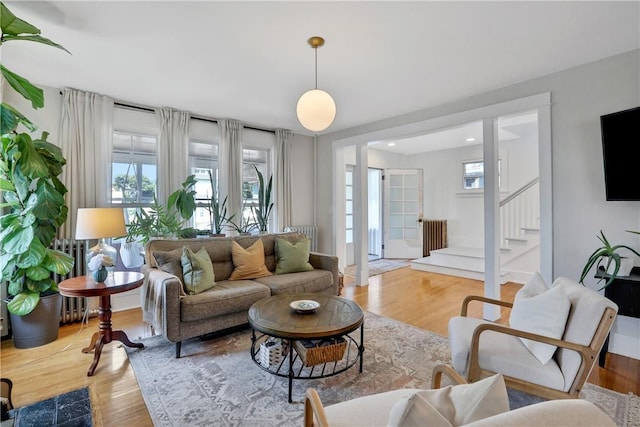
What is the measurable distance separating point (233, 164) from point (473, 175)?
5.10 meters

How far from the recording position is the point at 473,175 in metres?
6.67

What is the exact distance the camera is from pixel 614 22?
87.5 inches

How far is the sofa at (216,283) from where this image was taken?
2.56 meters

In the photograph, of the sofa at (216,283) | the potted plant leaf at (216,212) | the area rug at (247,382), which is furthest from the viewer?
the potted plant leaf at (216,212)

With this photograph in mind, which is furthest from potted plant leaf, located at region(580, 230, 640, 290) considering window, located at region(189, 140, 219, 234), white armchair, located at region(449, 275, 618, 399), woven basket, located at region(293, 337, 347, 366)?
window, located at region(189, 140, 219, 234)

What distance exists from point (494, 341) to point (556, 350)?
31cm

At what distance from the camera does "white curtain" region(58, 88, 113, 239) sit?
3395mm

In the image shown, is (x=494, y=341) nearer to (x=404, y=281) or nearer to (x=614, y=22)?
(x=614, y=22)

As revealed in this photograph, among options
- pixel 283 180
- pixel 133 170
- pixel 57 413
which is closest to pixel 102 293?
pixel 57 413

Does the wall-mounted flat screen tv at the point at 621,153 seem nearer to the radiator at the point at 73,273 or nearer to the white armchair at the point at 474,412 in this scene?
the white armchair at the point at 474,412

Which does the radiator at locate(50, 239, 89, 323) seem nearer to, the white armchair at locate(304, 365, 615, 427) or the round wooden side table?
the round wooden side table

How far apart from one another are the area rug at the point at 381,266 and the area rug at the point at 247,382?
2.76 meters

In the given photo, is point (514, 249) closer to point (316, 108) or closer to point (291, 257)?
point (291, 257)

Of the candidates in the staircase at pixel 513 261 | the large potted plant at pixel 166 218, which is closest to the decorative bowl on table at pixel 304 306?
the large potted plant at pixel 166 218
